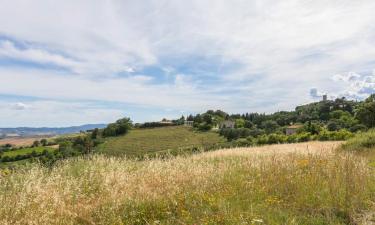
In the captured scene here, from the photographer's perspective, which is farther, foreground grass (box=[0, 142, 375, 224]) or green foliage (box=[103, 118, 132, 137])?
green foliage (box=[103, 118, 132, 137])

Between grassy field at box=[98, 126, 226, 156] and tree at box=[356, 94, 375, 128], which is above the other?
tree at box=[356, 94, 375, 128]

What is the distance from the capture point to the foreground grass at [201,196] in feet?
17.5

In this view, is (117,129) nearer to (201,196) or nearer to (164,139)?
(164,139)

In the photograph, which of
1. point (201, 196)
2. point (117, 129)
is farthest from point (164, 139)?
point (201, 196)

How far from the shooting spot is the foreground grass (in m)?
5.32

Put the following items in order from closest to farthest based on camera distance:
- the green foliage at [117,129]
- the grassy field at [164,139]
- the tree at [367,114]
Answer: the tree at [367,114] < the grassy field at [164,139] < the green foliage at [117,129]

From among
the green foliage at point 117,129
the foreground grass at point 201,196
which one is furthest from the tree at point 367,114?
the green foliage at point 117,129

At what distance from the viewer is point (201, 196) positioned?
6.19 metres

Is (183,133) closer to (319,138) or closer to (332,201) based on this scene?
(319,138)

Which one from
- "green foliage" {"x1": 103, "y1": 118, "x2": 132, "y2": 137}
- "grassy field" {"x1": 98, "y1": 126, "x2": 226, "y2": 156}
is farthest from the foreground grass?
"green foliage" {"x1": 103, "y1": 118, "x2": 132, "y2": 137}

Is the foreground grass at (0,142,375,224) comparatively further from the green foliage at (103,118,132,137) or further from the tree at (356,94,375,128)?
the green foliage at (103,118,132,137)

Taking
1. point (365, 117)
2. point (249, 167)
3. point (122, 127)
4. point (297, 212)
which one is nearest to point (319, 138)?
point (365, 117)

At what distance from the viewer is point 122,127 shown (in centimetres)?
9288

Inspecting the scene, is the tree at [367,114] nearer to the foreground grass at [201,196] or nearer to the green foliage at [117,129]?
the foreground grass at [201,196]
